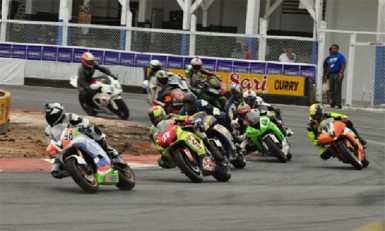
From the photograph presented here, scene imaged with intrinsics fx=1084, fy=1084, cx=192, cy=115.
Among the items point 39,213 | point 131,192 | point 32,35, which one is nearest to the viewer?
point 39,213

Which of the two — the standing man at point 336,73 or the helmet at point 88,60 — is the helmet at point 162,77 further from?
the standing man at point 336,73

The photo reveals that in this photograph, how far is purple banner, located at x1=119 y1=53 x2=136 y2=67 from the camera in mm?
33353

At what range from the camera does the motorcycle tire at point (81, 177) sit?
11.8 m

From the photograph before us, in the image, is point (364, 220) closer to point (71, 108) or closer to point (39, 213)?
point (39, 213)

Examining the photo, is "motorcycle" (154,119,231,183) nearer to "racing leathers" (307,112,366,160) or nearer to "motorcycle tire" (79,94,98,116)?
"racing leathers" (307,112,366,160)

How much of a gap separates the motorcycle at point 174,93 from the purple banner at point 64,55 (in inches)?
511

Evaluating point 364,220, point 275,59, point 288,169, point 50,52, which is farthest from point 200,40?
point 364,220

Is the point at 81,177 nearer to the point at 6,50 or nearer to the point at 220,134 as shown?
the point at 220,134

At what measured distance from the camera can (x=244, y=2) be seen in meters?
42.4

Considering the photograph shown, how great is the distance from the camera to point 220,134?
15.4m

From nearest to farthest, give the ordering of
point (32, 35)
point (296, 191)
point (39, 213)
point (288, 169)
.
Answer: point (39, 213)
point (296, 191)
point (288, 169)
point (32, 35)

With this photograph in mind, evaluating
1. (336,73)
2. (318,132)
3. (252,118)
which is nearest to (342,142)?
(318,132)

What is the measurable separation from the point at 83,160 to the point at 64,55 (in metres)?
22.6

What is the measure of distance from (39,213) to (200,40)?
23.5 m
